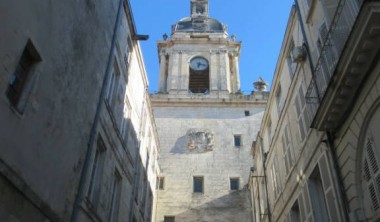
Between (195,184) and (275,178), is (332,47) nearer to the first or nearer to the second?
(275,178)

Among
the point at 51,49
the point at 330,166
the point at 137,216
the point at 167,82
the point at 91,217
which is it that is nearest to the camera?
the point at 51,49

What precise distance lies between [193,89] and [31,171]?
26038 millimetres

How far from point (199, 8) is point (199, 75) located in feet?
41.3

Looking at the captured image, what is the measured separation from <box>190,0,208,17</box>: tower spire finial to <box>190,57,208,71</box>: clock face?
9.04 m

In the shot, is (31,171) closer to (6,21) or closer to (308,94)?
(6,21)

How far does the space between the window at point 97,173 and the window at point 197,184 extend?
43.6ft

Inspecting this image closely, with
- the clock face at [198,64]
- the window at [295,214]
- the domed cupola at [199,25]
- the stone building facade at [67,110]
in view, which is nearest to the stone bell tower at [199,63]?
the clock face at [198,64]

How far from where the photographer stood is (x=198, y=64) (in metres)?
32.8

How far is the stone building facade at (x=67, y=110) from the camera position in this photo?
6689 mm

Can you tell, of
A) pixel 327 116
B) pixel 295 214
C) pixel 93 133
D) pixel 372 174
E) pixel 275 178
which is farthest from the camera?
pixel 275 178

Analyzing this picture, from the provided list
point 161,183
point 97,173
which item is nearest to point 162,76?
point 161,183

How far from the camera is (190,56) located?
108ft

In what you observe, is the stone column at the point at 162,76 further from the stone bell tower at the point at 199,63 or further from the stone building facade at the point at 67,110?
the stone building facade at the point at 67,110

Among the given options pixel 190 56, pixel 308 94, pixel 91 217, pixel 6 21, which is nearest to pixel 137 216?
pixel 91 217
